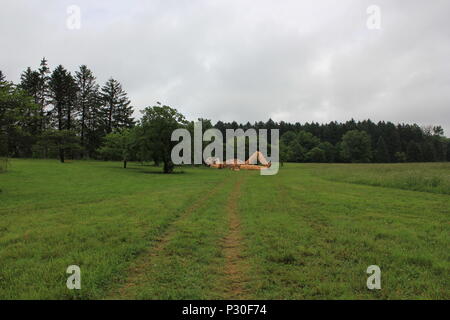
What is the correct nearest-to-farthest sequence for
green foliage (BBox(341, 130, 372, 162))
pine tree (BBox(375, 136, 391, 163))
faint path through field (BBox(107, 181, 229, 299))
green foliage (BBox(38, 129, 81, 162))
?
faint path through field (BBox(107, 181, 229, 299)) < green foliage (BBox(38, 129, 81, 162)) < green foliage (BBox(341, 130, 372, 162)) < pine tree (BBox(375, 136, 391, 163))

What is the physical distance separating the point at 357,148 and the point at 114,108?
82.7 meters

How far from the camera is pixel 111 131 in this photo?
62.2 metres

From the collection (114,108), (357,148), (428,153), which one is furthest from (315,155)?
(114,108)

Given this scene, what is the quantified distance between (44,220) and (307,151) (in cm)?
9776

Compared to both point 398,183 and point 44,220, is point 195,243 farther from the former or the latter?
point 398,183

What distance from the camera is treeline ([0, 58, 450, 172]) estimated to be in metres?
17.4

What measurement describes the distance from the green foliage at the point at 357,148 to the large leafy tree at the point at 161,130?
3199 inches

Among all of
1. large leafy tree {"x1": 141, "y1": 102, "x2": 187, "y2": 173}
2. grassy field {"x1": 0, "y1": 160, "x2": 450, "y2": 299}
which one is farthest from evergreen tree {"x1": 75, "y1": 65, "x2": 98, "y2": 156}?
grassy field {"x1": 0, "y1": 160, "x2": 450, "y2": 299}

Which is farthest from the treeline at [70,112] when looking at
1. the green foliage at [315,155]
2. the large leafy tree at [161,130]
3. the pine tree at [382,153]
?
the pine tree at [382,153]

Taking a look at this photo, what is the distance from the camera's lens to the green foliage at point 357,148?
315 ft

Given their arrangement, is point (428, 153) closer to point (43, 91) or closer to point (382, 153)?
point (382, 153)

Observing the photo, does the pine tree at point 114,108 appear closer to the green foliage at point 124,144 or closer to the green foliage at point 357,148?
the green foliage at point 124,144

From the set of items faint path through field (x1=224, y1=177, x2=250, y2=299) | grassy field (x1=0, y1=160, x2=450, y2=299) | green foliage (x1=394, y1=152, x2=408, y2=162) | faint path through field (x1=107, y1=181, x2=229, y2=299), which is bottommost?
faint path through field (x1=224, y1=177, x2=250, y2=299)

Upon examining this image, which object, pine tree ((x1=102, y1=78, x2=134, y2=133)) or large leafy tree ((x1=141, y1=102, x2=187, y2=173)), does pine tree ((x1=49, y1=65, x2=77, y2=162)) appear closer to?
pine tree ((x1=102, y1=78, x2=134, y2=133))
